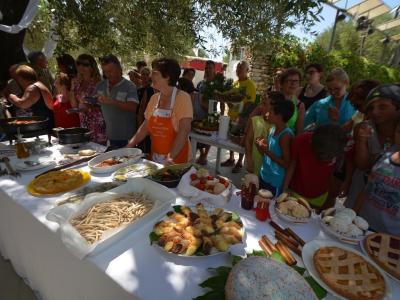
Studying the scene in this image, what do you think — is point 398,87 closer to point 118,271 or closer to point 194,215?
point 194,215

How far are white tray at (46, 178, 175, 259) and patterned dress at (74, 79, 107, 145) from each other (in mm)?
1834

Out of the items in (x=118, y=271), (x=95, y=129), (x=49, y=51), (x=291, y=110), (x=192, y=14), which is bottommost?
(x=118, y=271)

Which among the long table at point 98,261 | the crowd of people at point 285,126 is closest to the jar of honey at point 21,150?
the long table at point 98,261

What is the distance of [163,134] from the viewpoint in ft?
A: 8.18

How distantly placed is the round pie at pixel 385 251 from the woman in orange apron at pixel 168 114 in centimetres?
166

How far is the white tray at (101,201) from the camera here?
1.23 meters

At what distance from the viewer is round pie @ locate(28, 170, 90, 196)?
5.95 ft

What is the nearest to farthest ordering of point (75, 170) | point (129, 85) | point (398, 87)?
point (398, 87) < point (75, 170) < point (129, 85)

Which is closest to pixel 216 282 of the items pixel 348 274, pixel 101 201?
pixel 348 274

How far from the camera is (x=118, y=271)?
119cm

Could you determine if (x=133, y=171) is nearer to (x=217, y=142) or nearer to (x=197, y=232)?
(x=197, y=232)

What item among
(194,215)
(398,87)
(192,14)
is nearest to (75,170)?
(194,215)

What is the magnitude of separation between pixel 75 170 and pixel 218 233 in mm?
1415

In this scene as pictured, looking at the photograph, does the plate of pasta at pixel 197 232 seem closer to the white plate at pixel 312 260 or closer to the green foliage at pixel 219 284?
the green foliage at pixel 219 284
